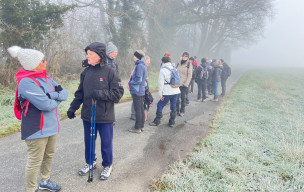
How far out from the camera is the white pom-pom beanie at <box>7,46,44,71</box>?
2.31 m

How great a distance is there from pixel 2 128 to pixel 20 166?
2.00m

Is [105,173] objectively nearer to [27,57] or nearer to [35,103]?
[35,103]

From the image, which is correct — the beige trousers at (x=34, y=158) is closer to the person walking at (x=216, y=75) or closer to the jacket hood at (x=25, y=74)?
the jacket hood at (x=25, y=74)

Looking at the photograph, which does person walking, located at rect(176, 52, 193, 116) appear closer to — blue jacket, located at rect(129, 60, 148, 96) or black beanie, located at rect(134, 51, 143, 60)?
blue jacket, located at rect(129, 60, 148, 96)

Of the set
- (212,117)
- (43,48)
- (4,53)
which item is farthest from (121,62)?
(212,117)

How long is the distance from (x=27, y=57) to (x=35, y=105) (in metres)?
0.56

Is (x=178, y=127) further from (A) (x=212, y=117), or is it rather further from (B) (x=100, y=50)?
(B) (x=100, y=50)

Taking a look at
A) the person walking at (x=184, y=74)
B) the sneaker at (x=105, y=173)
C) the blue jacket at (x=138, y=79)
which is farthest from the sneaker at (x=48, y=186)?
the person walking at (x=184, y=74)

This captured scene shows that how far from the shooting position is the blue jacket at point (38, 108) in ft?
7.61

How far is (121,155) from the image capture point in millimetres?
3949

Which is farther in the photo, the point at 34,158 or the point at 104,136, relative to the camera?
the point at 104,136

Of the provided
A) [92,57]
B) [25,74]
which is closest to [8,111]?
[25,74]

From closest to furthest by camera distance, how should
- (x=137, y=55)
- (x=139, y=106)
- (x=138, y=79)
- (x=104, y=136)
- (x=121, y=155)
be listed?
1. (x=104, y=136)
2. (x=121, y=155)
3. (x=138, y=79)
4. (x=137, y=55)
5. (x=139, y=106)

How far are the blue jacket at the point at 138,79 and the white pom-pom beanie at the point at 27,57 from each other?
2524 mm
